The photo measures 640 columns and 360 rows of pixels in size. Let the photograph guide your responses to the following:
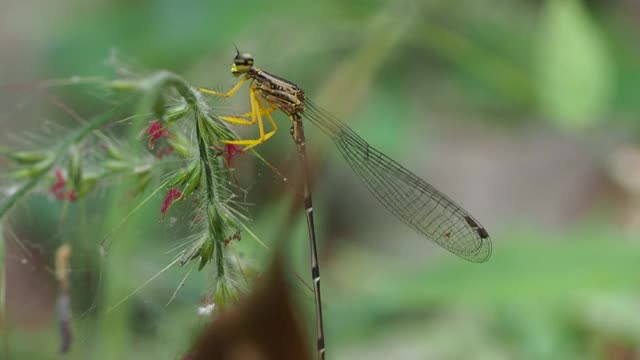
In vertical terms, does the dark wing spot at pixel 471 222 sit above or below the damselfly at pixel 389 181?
below

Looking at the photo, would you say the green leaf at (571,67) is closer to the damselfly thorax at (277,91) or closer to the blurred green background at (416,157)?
the blurred green background at (416,157)

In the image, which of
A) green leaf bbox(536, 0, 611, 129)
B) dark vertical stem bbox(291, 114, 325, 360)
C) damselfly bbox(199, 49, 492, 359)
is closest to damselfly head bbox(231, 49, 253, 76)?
damselfly bbox(199, 49, 492, 359)

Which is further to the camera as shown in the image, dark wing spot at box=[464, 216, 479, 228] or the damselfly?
dark wing spot at box=[464, 216, 479, 228]

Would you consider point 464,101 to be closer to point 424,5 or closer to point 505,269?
point 424,5

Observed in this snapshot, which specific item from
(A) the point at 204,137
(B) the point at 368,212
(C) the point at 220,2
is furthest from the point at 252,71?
(B) the point at 368,212

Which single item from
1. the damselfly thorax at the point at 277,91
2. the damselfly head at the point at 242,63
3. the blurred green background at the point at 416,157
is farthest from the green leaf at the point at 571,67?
the damselfly head at the point at 242,63

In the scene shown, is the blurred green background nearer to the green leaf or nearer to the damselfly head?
the green leaf
